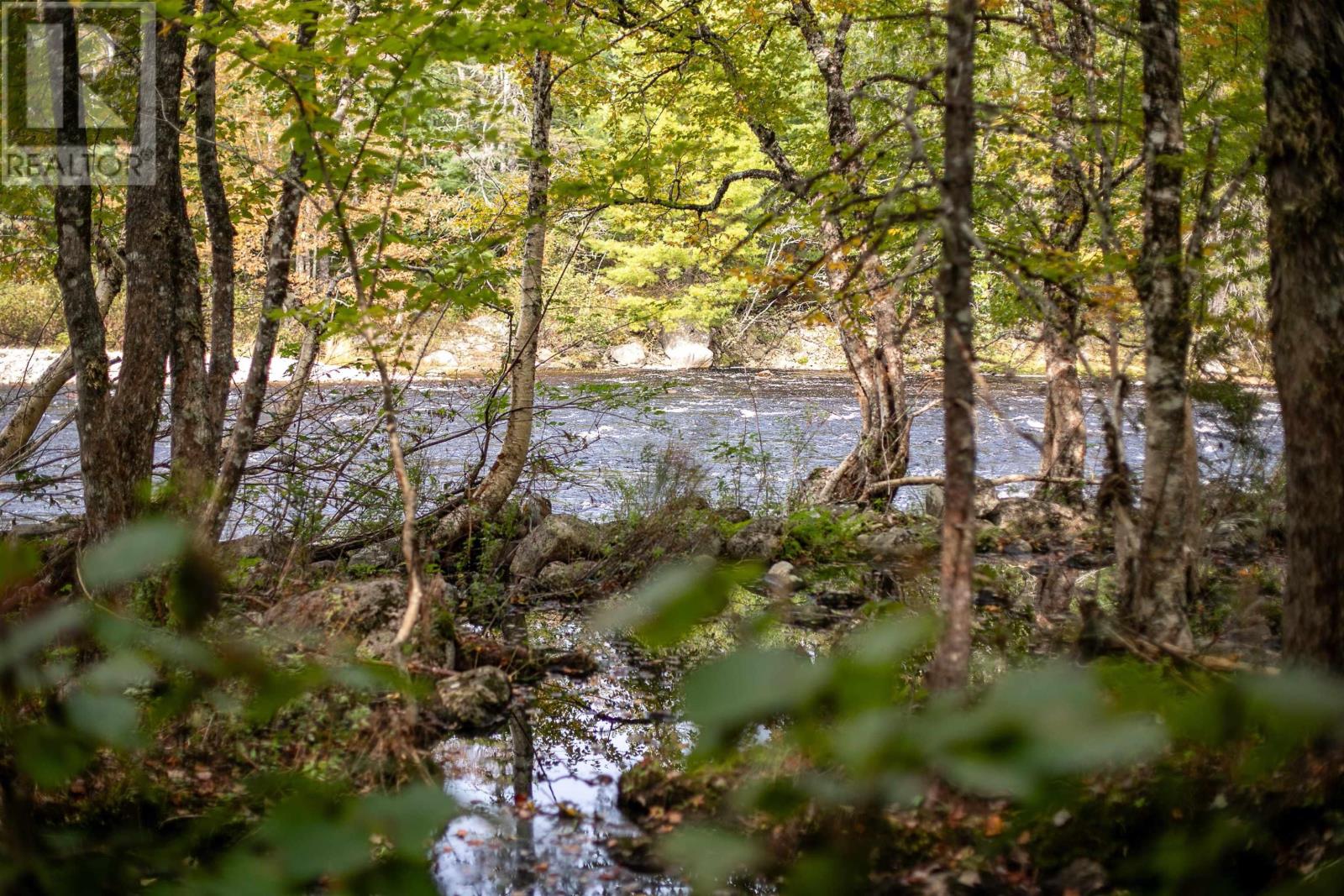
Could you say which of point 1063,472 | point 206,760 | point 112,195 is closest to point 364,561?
point 206,760

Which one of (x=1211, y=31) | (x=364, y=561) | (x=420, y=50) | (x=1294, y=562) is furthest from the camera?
(x=364, y=561)

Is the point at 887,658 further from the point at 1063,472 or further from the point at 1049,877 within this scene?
the point at 1063,472

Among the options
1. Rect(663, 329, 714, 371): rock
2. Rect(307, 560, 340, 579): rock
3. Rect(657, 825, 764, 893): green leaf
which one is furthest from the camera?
Rect(663, 329, 714, 371): rock

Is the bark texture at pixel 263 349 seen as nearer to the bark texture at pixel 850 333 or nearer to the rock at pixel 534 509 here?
the rock at pixel 534 509

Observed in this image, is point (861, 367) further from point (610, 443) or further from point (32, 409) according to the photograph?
point (32, 409)

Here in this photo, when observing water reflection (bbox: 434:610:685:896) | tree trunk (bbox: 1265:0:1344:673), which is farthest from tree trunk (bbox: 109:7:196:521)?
tree trunk (bbox: 1265:0:1344:673)

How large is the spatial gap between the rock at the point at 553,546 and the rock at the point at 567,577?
14 cm

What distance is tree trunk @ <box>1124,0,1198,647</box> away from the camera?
4691 mm

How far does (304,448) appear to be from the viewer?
8.04 metres

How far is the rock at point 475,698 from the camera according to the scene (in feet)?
17.0

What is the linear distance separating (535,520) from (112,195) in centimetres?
486

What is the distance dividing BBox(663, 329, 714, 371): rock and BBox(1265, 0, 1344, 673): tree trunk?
78.7ft

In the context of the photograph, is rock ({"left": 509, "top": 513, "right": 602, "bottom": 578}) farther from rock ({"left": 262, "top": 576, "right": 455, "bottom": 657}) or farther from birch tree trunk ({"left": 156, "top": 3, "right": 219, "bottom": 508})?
birch tree trunk ({"left": 156, "top": 3, "right": 219, "bottom": 508})

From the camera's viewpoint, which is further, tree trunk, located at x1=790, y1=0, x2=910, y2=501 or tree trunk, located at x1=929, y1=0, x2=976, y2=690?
tree trunk, located at x1=790, y1=0, x2=910, y2=501
